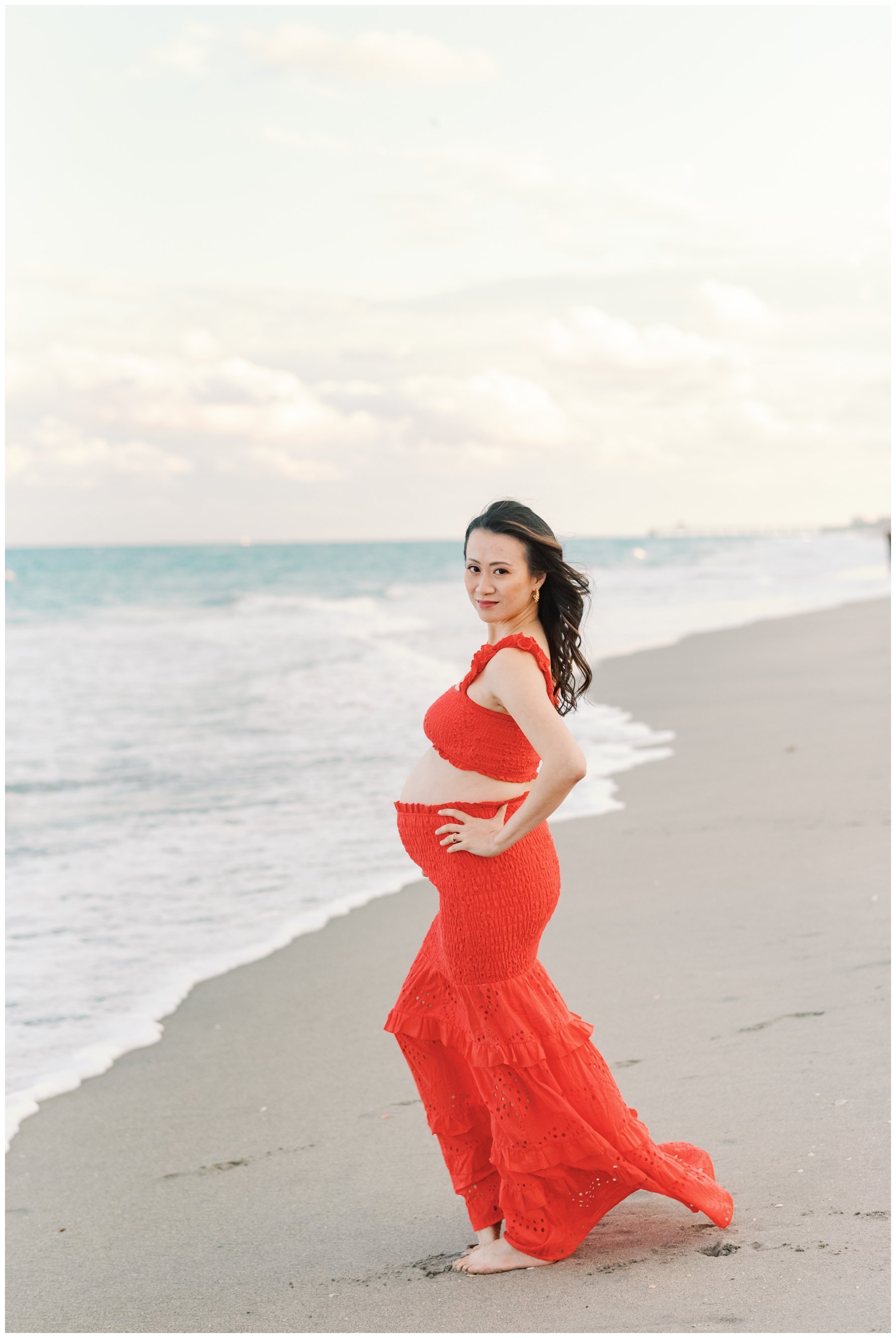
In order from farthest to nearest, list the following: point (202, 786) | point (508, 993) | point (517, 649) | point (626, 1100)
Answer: point (202, 786)
point (626, 1100)
point (508, 993)
point (517, 649)

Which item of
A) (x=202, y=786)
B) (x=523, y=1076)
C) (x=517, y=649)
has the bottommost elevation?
(x=202, y=786)

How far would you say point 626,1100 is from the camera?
3586 mm

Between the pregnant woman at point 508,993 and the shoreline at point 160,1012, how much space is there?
176cm

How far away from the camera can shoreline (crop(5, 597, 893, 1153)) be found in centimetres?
410

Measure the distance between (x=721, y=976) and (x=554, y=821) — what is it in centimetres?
271

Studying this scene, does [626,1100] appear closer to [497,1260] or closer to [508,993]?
[497,1260]

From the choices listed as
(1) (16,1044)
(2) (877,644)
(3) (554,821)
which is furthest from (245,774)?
(2) (877,644)

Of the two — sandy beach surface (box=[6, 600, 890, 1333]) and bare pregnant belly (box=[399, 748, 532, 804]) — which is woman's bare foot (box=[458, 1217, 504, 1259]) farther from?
bare pregnant belly (box=[399, 748, 532, 804])

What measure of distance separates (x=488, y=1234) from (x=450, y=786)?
1113mm

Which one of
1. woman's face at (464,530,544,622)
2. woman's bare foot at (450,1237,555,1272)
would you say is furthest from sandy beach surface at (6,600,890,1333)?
woman's face at (464,530,544,622)

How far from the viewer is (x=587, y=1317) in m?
2.54

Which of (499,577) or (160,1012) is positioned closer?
(499,577)

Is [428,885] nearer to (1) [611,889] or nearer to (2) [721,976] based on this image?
(1) [611,889]

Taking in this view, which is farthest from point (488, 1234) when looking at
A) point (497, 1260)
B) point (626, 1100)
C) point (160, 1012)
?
point (160, 1012)
